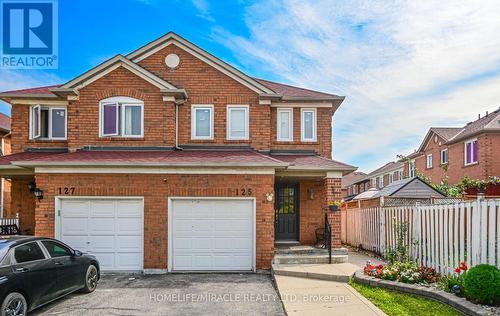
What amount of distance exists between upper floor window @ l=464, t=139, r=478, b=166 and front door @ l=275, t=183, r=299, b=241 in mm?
16370

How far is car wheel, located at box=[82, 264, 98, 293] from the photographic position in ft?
32.4

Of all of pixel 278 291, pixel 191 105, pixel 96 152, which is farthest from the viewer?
pixel 191 105

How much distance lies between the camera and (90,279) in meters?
10.1

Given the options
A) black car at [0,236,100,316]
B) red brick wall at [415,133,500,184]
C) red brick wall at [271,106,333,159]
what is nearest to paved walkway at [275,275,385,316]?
black car at [0,236,100,316]

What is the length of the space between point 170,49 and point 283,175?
6.39 m

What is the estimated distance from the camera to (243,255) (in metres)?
12.9

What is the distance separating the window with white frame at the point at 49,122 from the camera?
15.6 meters

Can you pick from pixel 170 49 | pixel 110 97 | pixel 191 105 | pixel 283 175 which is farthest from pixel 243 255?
pixel 170 49

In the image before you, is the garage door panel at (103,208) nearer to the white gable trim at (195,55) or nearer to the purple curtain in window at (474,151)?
the white gable trim at (195,55)

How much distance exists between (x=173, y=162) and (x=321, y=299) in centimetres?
611

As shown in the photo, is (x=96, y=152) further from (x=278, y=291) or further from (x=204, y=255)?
(x=278, y=291)

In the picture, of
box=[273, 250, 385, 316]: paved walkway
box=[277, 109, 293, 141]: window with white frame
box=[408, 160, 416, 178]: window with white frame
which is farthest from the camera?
box=[408, 160, 416, 178]: window with white frame

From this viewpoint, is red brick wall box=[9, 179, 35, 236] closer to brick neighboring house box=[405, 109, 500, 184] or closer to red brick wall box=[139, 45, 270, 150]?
red brick wall box=[139, 45, 270, 150]

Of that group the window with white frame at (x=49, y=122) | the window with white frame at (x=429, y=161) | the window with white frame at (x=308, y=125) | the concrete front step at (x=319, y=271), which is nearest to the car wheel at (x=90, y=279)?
the concrete front step at (x=319, y=271)
